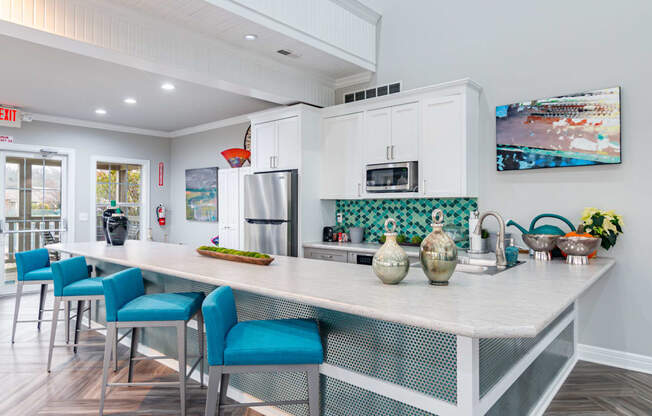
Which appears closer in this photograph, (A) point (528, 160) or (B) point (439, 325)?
(B) point (439, 325)

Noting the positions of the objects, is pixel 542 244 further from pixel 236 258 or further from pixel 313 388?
pixel 236 258

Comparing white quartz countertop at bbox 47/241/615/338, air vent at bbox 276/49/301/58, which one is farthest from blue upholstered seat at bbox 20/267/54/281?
air vent at bbox 276/49/301/58

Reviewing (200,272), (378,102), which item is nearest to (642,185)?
(378,102)

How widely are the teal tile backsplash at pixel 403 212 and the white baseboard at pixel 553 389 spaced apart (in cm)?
140

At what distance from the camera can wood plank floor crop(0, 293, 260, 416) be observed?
8.21ft

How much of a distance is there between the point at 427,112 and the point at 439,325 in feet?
9.57

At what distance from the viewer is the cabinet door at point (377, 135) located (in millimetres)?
4180

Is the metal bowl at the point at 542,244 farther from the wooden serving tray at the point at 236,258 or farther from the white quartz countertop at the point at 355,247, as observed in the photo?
the wooden serving tray at the point at 236,258

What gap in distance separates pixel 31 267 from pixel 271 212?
2365mm

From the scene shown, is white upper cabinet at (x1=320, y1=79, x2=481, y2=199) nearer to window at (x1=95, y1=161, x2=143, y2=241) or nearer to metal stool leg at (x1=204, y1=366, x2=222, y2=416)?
metal stool leg at (x1=204, y1=366, x2=222, y2=416)

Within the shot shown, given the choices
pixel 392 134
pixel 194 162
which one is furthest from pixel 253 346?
pixel 194 162

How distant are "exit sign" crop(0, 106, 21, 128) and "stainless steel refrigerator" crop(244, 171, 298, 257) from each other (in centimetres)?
354

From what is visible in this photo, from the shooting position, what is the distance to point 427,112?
3.88 meters

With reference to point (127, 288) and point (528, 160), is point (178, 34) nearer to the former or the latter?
point (127, 288)
